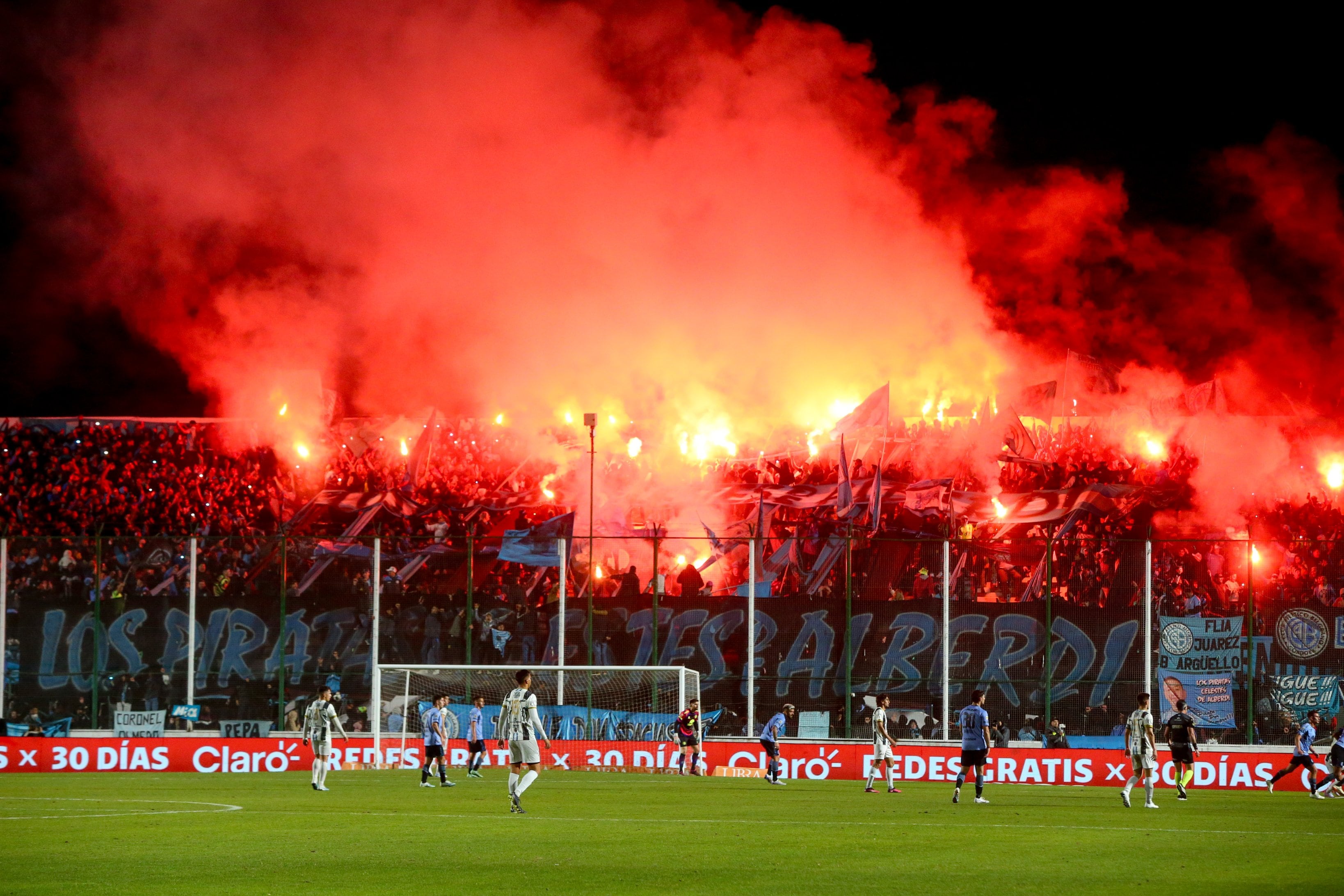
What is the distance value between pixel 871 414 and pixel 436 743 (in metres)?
22.7

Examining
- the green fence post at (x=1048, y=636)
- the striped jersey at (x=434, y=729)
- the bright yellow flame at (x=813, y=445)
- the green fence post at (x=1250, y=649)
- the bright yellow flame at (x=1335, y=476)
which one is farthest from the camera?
the bright yellow flame at (x=813, y=445)

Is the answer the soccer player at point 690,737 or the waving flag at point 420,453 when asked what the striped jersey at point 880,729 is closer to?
the soccer player at point 690,737

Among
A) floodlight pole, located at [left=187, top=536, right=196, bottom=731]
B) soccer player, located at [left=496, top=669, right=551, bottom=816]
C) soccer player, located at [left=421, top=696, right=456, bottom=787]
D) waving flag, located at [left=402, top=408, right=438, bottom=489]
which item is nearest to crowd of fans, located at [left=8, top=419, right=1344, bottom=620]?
waving flag, located at [left=402, top=408, right=438, bottom=489]

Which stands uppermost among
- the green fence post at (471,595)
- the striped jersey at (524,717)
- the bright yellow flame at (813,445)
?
the bright yellow flame at (813,445)

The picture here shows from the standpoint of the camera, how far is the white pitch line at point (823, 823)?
61.8 feet

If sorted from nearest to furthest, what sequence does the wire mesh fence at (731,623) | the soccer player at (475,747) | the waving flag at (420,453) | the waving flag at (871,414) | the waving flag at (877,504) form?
the soccer player at (475,747), the wire mesh fence at (731,623), the waving flag at (877,504), the waving flag at (871,414), the waving flag at (420,453)

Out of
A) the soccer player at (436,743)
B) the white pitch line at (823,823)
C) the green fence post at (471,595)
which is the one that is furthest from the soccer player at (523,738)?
the green fence post at (471,595)

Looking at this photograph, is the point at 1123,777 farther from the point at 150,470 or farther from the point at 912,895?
the point at 150,470

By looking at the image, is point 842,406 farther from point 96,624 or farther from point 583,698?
point 96,624

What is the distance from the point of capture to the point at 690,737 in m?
31.7

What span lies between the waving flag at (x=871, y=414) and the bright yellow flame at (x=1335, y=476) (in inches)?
520

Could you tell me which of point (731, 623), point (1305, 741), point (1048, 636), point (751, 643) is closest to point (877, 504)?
point (731, 623)

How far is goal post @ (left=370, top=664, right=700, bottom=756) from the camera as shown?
35.5 meters

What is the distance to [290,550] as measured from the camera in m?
39.3
